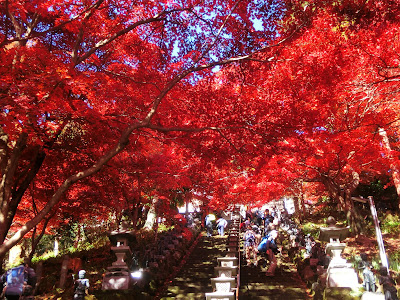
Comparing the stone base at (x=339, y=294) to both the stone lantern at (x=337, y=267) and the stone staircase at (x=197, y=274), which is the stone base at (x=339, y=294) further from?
the stone staircase at (x=197, y=274)

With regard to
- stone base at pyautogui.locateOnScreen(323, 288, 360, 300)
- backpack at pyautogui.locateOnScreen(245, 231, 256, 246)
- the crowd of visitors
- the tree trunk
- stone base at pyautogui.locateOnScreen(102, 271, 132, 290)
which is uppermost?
the tree trunk

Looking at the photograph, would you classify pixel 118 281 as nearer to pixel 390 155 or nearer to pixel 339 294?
pixel 339 294

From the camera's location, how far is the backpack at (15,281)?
7102 millimetres

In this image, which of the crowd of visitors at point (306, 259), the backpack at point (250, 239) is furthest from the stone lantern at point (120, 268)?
the backpack at point (250, 239)

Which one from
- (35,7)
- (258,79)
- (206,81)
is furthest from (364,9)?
(35,7)

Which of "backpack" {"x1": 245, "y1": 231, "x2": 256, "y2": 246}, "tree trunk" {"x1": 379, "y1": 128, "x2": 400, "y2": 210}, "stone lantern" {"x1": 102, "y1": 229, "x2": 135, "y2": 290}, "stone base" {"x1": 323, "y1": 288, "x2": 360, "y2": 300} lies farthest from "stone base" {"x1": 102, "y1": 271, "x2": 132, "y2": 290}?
"tree trunk" {"x1": 379, "y1": 128, "x2": 400, "y2": 210}

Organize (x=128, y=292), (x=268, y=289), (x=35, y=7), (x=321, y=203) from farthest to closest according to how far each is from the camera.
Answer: (x=321, y=203) < (x=268, y=289) < (x=128, y=292) < (x=35, y=7)

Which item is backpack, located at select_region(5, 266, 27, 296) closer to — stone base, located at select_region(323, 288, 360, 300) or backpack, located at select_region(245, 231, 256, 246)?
stone base, located at select_region(323, 288, 360, 300)

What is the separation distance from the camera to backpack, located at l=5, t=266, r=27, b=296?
7.10m

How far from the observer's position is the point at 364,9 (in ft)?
28.2

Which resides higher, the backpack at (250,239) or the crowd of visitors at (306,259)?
→ the backpack at (250,239)

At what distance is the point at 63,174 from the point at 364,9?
10.8 meters

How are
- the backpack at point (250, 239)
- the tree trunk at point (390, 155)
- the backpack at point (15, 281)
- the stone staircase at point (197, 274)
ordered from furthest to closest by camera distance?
the tree trunk at point (390, 155) < the backpack at point (250, 239) < the stone staircase at point (197, 274) < the backpack at point (15, 281)

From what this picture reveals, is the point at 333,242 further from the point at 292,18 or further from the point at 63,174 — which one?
the point at 63,174
